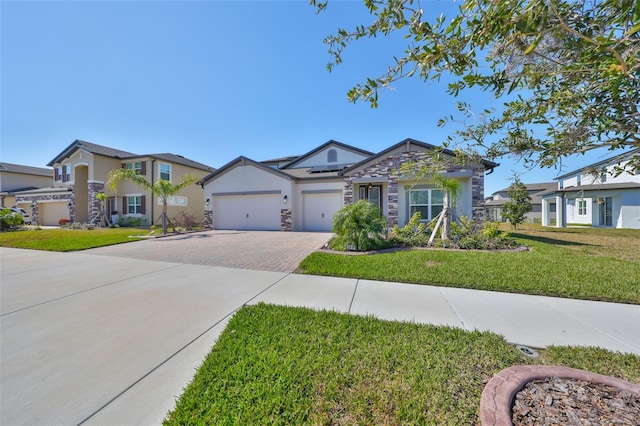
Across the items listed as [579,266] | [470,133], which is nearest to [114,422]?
[470,133]

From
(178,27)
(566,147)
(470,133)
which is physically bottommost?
(566,147)

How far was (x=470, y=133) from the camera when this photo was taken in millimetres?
2791

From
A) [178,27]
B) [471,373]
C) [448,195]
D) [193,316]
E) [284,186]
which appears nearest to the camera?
[471,373]

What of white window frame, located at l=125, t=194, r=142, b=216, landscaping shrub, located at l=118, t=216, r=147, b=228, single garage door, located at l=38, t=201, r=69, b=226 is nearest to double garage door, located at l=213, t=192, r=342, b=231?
landscaping shrub, located at l=118, t=216, r=147, b=228

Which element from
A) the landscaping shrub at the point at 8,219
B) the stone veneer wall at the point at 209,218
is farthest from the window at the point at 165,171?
the landscaping shrub at the point at 8,219

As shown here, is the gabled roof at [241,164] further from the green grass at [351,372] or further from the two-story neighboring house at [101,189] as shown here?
the green grass at [351,372]

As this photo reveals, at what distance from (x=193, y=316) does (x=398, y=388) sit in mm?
3015

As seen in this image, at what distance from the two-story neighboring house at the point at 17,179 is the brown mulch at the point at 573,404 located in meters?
40.1

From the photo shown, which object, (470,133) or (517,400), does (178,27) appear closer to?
(470,133)

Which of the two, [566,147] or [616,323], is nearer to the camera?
[566,147]

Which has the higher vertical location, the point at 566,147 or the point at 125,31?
the point at 125,31

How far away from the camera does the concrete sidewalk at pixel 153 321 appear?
207 centimetres

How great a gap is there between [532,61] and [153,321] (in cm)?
544

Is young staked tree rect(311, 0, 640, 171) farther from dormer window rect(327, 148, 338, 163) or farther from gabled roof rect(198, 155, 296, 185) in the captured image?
dormer window rect(327, 148, 338, 163)
